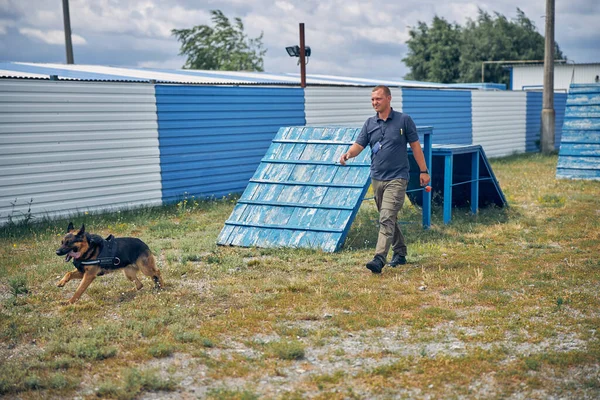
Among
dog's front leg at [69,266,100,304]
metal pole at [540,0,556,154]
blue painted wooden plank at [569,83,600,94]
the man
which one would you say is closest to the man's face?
the man

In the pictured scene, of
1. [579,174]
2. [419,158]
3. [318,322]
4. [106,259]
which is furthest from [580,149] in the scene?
[106,259]

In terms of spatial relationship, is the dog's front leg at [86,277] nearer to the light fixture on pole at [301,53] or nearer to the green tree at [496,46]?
the light fixture on pole at [301,53]

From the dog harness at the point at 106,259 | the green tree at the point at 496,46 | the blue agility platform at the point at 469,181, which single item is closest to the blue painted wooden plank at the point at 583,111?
the blue agility platform at the point at 469,181

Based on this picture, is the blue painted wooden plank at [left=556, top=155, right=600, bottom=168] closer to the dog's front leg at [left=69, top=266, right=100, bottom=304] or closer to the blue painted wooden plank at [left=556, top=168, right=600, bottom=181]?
the blue painted wooden plank at [left=556, top=168, right=600, bottom=181]

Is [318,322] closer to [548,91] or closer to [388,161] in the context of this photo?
[388,161]

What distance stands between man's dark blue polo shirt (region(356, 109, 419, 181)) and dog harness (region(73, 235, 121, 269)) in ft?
9.75

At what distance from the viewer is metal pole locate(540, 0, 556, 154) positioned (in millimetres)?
22828

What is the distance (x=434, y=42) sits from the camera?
51906 mm

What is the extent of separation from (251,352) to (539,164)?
16.7 metres

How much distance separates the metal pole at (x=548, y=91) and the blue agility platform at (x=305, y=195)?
1471 cm

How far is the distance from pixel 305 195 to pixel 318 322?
3.62 m

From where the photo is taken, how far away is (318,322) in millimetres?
5895

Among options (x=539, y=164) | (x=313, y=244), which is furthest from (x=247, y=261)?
(x=539, y=164)

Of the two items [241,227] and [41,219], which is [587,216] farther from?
[41,219]
